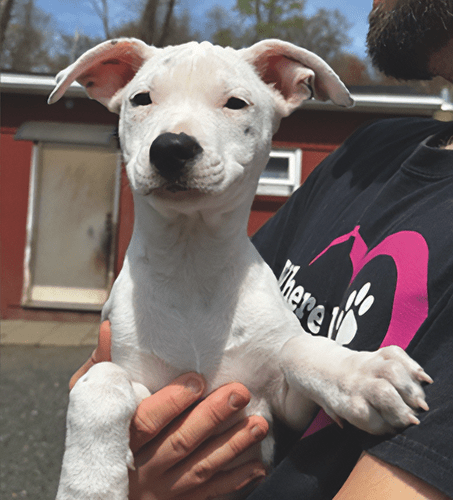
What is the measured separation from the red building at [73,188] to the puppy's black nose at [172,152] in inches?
355

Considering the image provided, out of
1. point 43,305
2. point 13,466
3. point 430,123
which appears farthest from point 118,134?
point 43,305

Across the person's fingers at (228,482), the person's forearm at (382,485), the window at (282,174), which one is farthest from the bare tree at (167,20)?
the person's forearm at (382,485)

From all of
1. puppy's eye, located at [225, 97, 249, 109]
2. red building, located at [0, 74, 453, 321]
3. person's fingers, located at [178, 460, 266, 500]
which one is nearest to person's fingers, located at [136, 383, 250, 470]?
person's fingers, located at [178, 460, 266, 500]

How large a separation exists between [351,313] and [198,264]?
1.76 ft

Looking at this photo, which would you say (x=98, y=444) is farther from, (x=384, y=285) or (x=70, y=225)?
(x=70, y=225)

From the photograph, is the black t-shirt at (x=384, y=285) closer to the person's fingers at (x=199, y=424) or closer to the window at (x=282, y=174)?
the person's fingers at (x=199, y=424)

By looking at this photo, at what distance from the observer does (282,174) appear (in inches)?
421

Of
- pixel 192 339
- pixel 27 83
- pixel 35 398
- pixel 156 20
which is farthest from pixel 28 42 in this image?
pixel 192 339

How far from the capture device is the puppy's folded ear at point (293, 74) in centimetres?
185

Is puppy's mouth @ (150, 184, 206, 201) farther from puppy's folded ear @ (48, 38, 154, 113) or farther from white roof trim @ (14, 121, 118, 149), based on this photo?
white roof trim @ (14, 121, 118, 149)

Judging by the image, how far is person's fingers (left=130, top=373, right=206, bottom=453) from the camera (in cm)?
168

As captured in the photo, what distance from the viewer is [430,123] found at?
2.41 meters

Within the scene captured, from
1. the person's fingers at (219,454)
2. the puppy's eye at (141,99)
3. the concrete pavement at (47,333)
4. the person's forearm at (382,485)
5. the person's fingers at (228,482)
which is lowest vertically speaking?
the concrete pavement at (47,333)

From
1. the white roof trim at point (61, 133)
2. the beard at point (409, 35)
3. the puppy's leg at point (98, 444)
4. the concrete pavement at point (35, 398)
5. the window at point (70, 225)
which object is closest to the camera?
the puppy's leg at point (98, 444)
